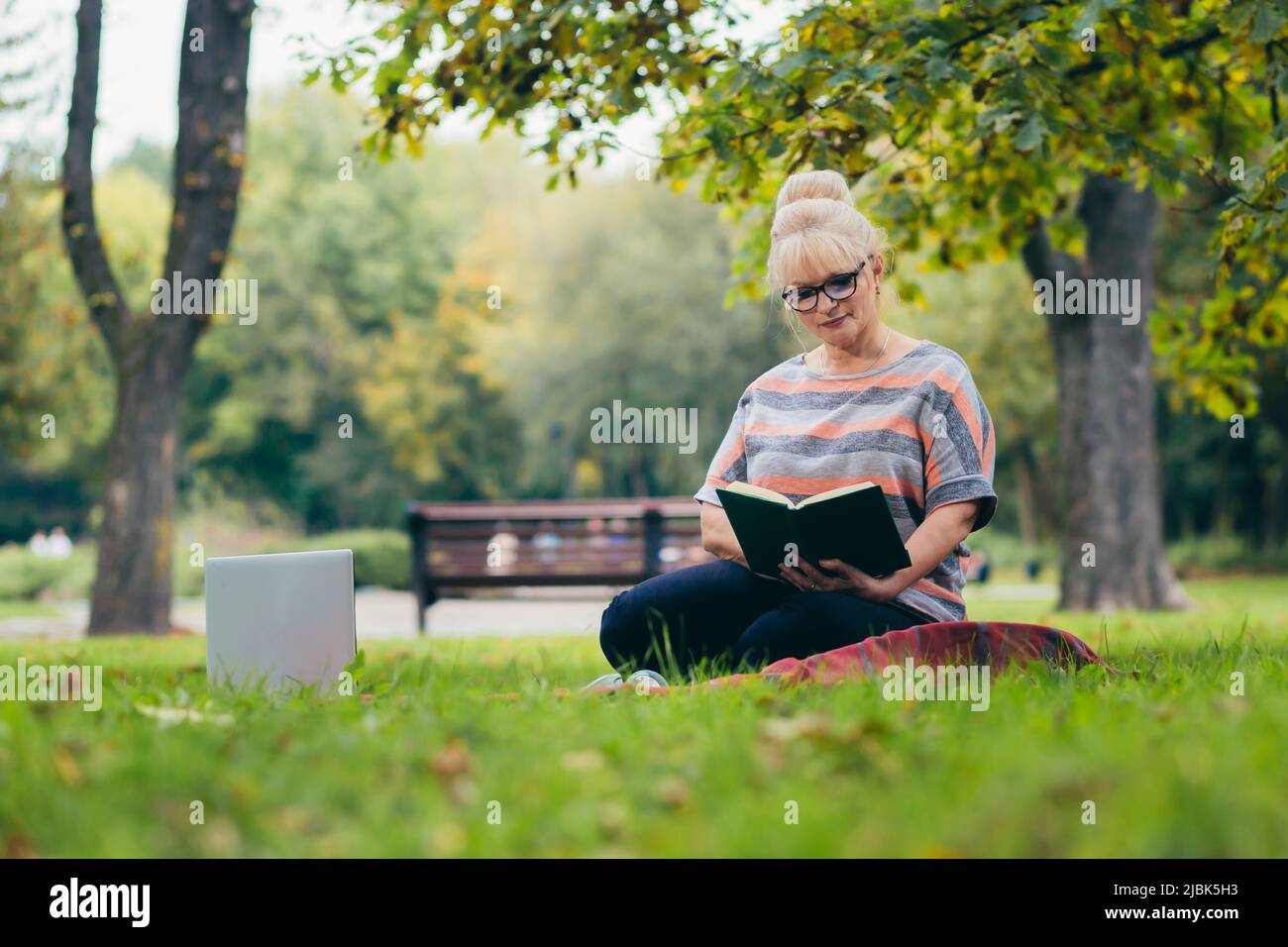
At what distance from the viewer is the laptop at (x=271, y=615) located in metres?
4.19

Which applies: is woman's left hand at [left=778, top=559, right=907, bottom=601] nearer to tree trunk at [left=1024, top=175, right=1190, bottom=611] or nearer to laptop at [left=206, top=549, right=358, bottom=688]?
laptop at [left=206, top=549, right=358, bottom=688]

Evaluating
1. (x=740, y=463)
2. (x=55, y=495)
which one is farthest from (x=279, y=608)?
(x=55, y=495)

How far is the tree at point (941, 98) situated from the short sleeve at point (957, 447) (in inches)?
46.6

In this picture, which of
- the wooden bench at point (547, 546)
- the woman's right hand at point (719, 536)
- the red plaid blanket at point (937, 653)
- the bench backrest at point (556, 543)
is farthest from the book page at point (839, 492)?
the wooden bench at point (547, 546)

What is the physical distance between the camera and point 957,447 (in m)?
4.14

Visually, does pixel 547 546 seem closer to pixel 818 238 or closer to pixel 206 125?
pixel 206 125

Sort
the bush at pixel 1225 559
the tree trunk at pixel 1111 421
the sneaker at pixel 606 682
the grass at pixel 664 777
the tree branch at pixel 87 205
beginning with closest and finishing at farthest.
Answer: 1. the grass at pixel 664 777
2. the sneaker at pixel 606 682
3. the tree branch at pixel 87 205
4. the tree trunk at pixel 1111 421
5. the bush at pixel 1225 559

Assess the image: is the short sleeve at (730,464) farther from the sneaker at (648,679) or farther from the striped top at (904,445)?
the sneaker at (648,679)

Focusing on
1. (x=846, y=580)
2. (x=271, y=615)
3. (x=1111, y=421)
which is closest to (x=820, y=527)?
(x=846, y=580)

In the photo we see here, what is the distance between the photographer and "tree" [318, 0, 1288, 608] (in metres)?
5.10

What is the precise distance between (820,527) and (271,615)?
183cm

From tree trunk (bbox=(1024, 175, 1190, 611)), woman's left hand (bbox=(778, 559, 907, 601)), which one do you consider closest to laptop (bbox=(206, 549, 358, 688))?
woman's left hand (bbox=(778, 559, 907, 601))

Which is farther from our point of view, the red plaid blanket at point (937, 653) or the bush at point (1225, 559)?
the bush at point (1225, 559)

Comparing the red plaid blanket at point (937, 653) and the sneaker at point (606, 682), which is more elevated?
the red plaid blanket at point (937, 653)
